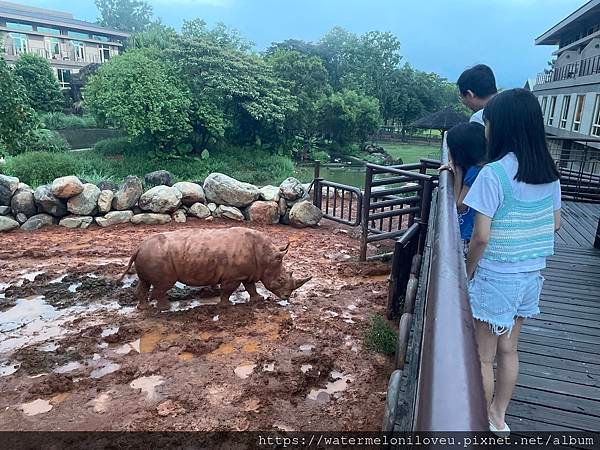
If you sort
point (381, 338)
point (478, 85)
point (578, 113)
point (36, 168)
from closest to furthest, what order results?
point (478, 85), point (381, 338), point (36, 168), point (578, 113)

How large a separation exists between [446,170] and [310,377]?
216 centimetres

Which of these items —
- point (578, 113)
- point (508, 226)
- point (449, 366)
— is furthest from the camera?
point (578, 113)

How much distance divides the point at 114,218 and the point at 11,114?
4193 millimetres

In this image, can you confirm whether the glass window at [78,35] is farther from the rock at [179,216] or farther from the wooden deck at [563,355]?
the wooden deck at [563,355]

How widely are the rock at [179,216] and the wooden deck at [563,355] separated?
619cm

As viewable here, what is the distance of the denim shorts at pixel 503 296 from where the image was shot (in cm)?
189

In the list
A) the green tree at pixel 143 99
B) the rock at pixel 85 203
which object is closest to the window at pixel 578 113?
the green tree at pixel 143 99

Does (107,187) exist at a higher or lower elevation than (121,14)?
lower

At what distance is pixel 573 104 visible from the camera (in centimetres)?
1695

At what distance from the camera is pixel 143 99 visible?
1461 centimetres

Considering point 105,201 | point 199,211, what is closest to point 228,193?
point 199,211

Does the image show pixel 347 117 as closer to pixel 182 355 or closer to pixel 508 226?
pixel 182 355

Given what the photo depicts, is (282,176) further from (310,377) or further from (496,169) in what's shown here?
(496,169)

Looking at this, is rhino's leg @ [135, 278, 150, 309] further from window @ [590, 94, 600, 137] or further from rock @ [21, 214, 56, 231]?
window @ [590, 94, 600, 137]
